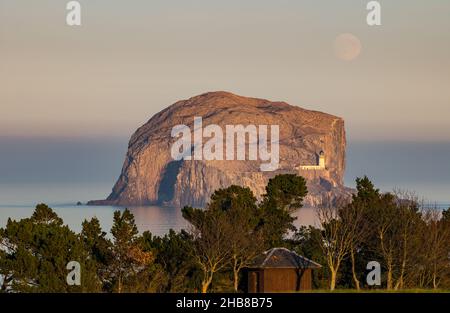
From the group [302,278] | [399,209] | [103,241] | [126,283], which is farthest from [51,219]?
[399,209]

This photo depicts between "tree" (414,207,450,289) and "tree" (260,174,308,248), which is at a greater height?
"tree" (260,174,308,248)

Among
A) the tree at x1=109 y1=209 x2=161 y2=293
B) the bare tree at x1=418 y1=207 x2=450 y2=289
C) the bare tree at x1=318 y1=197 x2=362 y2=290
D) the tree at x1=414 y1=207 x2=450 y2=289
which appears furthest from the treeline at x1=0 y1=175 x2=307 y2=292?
the bare tree at x1=418 y1=207 x2=450 y2=289

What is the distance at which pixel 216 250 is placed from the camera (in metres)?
57.8

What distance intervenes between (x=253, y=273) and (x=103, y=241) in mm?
8228

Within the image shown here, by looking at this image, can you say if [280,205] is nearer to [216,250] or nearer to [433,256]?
[216,250]

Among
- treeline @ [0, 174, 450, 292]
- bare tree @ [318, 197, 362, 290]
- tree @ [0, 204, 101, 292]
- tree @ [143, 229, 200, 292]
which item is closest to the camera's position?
tree @ [0, 204, 101, 292]

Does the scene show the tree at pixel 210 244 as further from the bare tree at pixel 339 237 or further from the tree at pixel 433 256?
the tree at pixel 433 256

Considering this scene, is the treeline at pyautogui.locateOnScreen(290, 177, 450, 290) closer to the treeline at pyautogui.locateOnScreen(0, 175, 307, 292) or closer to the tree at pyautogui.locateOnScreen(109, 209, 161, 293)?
the treeline at pyautogui.locateOnScreen(0, 175, 307, 292)

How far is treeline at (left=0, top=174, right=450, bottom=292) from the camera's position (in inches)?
2117

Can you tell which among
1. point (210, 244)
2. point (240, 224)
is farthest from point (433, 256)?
point (210, 244)

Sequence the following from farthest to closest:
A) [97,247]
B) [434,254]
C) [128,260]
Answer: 1. [97,247]
2. [434,254]
3. [128,260]

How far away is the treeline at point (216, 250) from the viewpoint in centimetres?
5378

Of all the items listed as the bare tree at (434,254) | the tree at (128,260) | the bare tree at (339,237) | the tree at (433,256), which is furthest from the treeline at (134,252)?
the bare tree at (434,254)

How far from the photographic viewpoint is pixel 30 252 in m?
54.9
